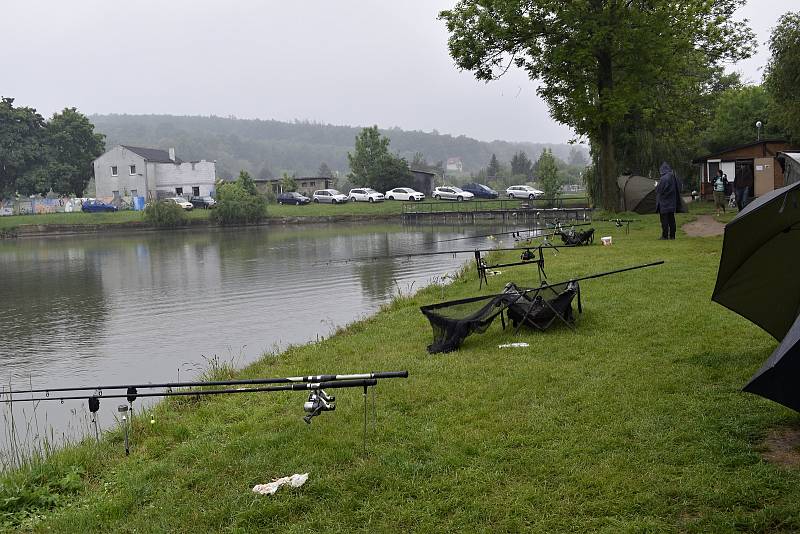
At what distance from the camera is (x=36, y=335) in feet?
54.1

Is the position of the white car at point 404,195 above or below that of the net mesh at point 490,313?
above

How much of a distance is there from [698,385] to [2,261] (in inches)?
1518

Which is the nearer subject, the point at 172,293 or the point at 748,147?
the point at 172,293

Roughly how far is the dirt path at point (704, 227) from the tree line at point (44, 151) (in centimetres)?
6733

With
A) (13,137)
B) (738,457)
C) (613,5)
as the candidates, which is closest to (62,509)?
(738,457)

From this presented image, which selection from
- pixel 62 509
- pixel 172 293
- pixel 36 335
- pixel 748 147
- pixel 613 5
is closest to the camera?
pixel 62 509

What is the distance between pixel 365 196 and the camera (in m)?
70.6

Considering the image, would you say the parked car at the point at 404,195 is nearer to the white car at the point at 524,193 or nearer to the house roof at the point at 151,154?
the white car at the point at 524,193

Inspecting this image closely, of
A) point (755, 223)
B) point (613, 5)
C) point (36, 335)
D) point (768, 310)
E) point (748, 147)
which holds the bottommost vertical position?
point (36, 335)

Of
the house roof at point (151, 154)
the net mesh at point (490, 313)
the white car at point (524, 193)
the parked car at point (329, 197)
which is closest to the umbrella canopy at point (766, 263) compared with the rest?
the net mesh at point (490, 313)

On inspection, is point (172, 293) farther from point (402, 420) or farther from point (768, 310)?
point (768, 310)

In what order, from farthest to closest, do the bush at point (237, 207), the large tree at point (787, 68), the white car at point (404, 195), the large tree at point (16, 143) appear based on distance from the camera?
the large tree at point (16, 143), the white car at point (404, 195), the bush at point (237, 207), the large tree at point (787, 68)

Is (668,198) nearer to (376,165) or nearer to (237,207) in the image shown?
(237,207)

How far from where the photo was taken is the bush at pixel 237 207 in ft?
202
